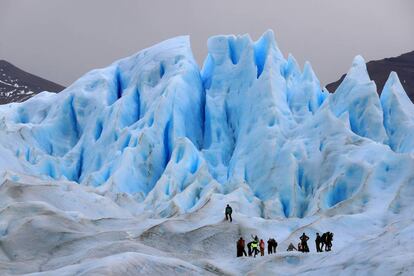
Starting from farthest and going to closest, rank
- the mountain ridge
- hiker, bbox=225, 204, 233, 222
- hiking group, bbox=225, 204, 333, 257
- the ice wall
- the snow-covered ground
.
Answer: the mountain ridge, the ice wall, hiker, bbox=225, 204, 233, 222, hiking group, bbox=225, 204, 333, 257, the snow-covered ground

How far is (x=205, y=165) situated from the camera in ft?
147

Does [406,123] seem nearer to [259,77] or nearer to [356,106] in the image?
[356,106]

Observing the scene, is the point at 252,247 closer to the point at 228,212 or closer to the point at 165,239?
the point at 165,239

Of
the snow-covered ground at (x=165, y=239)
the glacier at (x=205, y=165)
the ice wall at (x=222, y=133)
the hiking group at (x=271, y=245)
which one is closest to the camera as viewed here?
the snow-covered ground at (x=165, y=239)

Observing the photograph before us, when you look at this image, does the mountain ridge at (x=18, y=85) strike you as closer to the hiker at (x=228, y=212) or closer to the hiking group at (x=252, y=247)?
the hiker at (x=228, y=212)

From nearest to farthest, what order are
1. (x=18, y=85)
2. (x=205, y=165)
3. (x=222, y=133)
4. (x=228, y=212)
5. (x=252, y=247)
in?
(x=252, y=247)
(x=228, y=212)
(x=205, y=165)
(x=222, y=133)
(x=18, y=85)

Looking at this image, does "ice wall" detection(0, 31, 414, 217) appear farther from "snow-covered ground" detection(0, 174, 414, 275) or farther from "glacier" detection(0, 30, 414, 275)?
"snow-covered ground" detection(0, 174, 414, 275)

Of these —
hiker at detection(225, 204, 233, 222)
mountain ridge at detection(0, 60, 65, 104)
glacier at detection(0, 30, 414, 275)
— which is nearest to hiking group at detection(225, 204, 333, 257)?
glacier at detection(0, 30, 414, 275)

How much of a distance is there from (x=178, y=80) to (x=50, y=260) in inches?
1043

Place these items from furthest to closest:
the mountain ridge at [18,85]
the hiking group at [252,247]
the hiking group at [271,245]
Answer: the mountain ridge at [18,85] → the hiking group at [271,245] → the hiking group at [252,247]

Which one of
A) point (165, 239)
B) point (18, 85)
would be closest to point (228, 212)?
point (165, 239)

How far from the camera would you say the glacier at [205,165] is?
27.8 meters

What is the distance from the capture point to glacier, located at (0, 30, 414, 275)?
91.1ft

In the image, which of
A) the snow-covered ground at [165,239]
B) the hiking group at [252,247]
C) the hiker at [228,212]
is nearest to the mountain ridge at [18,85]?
the snow-covered ground at [165,239]
